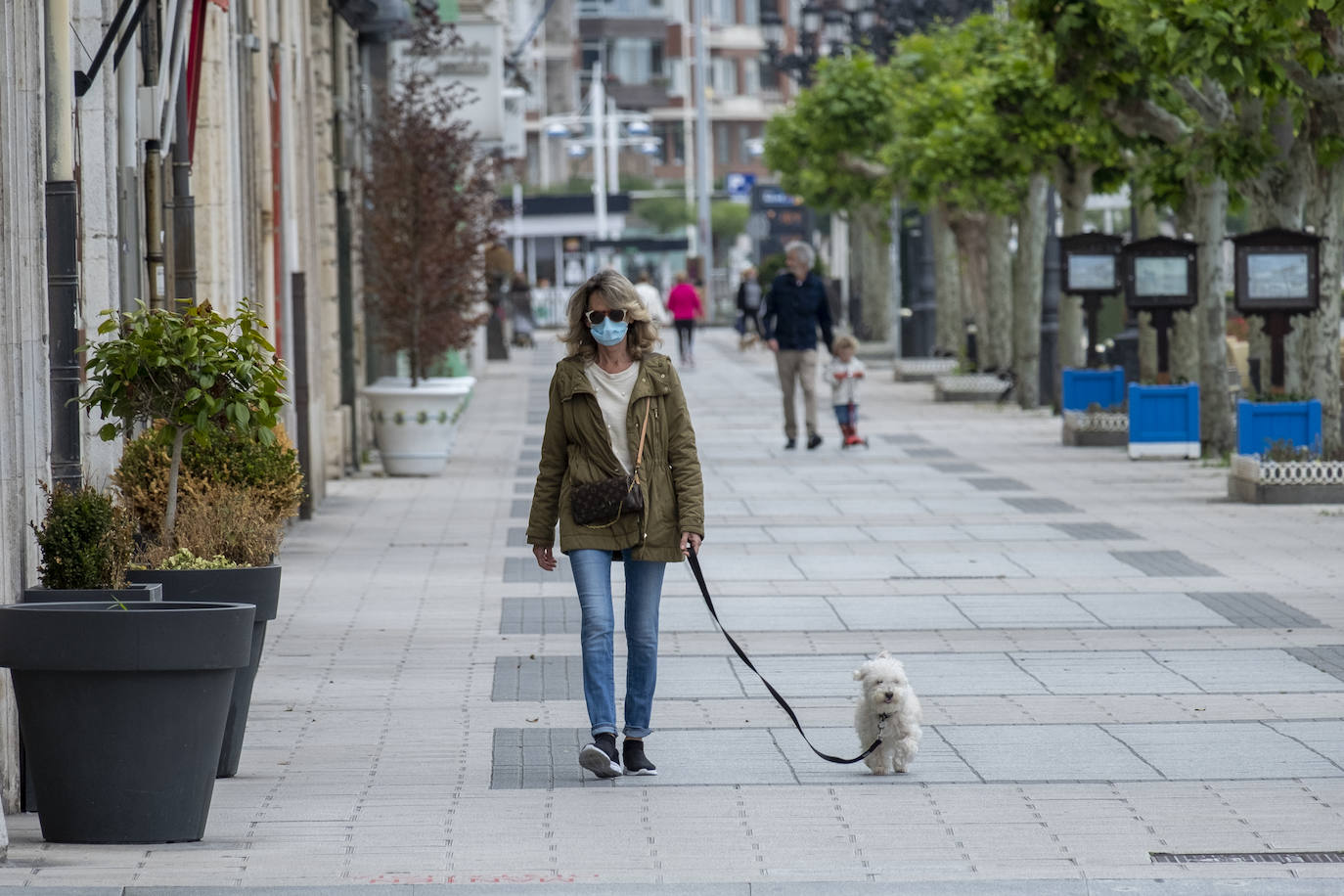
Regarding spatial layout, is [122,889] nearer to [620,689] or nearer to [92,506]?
[92,506]

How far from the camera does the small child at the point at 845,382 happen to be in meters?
23.1

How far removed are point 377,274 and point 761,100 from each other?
9257 cm

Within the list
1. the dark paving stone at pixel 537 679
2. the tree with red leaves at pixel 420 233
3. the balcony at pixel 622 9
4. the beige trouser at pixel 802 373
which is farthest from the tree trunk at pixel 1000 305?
the balcony at pixel 622 9

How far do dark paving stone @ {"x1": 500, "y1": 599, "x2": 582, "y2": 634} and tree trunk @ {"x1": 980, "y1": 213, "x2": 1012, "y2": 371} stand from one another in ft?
66.5

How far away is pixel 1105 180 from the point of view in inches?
1008

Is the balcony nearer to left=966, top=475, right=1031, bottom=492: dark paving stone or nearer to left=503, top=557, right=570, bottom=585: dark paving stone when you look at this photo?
left=966, top=475, right=1031, bottom=492: dark paving stone

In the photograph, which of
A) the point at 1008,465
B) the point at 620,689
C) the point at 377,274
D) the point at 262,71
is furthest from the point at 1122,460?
the point at 620,689

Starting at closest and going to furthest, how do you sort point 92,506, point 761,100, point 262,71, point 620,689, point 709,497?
point 92,506 < point 620,689 < point 262,71 < point 709,497 < point 761,100

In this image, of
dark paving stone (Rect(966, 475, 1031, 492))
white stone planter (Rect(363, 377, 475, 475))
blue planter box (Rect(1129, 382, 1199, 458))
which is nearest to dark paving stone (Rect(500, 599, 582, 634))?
dark paving stone (Rect(966, 475, 1031, 492))

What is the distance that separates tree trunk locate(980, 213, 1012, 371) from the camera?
32.6 meters

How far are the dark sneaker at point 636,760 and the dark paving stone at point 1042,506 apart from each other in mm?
9864

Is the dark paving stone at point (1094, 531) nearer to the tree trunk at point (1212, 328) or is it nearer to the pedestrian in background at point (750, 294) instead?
the tree trunk at point (1212, 328)

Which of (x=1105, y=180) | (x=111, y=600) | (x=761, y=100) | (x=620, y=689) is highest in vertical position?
(x=761, y=100)

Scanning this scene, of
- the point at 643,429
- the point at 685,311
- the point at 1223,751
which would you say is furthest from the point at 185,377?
the point at 685,311
